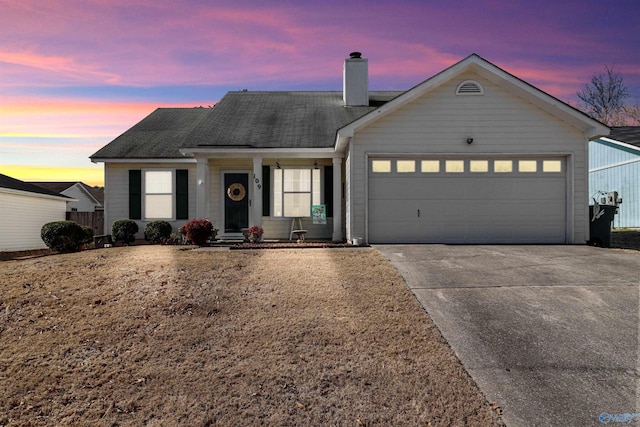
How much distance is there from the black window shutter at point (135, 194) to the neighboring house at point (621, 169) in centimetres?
2106

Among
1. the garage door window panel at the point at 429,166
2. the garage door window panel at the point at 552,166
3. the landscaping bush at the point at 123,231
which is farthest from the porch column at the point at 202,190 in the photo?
the garage door window panel at the point at 552,166

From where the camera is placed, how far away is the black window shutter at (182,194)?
47.6ft

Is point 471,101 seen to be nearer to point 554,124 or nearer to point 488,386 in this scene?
point 554,124

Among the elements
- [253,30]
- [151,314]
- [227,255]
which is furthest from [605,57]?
[151,314]

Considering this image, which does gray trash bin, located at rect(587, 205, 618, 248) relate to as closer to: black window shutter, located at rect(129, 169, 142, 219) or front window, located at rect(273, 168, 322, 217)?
front window, located at rect(273, 168, 322, 217)

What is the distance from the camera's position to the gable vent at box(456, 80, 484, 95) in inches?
455

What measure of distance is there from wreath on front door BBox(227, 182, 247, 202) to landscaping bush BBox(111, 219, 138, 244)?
11.8 ft

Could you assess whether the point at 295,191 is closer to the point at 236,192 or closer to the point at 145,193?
the point at 236,192

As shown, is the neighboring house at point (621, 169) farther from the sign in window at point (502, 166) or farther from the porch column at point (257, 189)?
the porch column at point (257, 189)

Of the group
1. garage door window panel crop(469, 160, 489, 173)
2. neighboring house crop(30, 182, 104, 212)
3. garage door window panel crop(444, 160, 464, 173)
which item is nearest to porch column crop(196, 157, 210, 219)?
garage door window panel crop(444, 160, 464, 173)

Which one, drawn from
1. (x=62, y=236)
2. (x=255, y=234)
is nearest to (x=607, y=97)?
(x=255, y=234)

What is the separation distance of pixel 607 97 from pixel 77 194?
51.9 meters

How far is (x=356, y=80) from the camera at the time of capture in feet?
56.4

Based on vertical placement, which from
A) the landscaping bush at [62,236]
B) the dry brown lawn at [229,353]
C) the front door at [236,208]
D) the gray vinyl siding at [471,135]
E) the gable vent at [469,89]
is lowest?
the dry brown lawn at [229,353]
